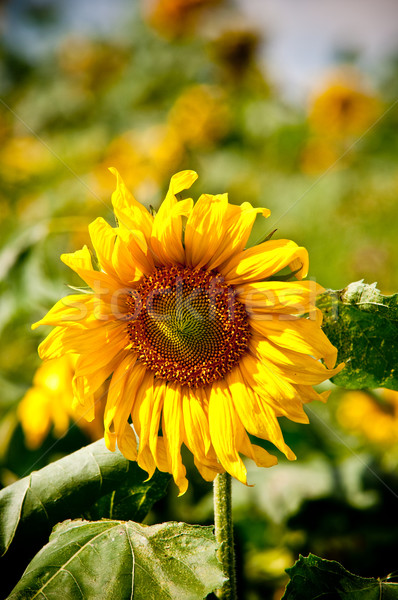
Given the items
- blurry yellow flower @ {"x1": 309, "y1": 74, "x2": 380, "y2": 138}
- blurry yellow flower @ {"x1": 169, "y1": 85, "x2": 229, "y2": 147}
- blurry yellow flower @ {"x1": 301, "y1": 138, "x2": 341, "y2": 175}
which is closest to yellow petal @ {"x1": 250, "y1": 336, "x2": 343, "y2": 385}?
blurry yellow flower @ {"x1": 169, "y1": 85, "x2": 229, "y2": 147}

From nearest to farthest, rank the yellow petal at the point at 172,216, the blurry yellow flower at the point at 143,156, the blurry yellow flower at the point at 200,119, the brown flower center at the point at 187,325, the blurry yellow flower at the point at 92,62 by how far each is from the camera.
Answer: the yellow petal at the point at 172,216, the brown flower center at the point at 187,325, the blurry yellow flower at the point at 143,156, the blurry yellow flower at the point at 200,119, the blurry yellow flower at the point at 92,62

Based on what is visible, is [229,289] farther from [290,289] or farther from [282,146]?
[282,146]

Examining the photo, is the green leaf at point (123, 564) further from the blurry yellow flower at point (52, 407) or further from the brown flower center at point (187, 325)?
the blurry yellow flower at point (52, 407)

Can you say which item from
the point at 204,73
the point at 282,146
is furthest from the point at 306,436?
the point at 204,73

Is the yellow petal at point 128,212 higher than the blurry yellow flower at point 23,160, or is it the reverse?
the yellow petal at point 128,212

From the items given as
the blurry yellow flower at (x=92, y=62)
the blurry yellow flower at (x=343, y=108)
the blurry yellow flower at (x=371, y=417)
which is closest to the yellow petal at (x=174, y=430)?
the blurry yellow flower at (x=371, y=417)

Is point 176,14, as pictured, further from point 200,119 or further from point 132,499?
point 132,499
